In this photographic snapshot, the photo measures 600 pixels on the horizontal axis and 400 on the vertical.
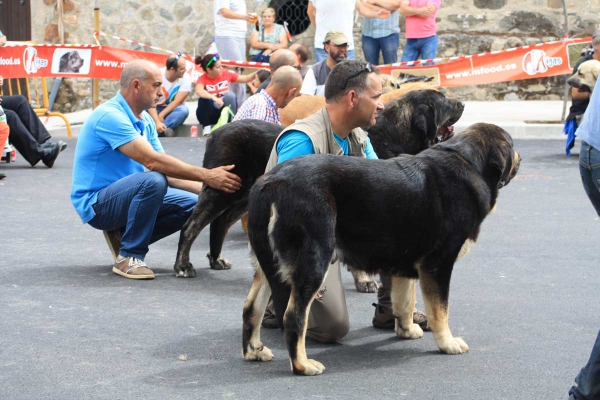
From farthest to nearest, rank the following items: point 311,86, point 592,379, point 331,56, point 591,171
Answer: point 331,56 → point 311,86 → point 591,171 → point 592,379

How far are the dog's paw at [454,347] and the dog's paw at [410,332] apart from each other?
35 cm

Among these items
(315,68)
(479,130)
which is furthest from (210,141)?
(315,68)

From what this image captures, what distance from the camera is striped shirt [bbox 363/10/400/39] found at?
1410 centimetres

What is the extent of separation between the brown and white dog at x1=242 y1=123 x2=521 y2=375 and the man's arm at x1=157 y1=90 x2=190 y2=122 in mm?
9847


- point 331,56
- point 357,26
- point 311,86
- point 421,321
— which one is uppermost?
point 357,26

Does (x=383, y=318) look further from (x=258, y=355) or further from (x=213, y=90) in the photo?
(x=213, y=90)

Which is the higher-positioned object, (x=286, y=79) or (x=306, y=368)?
(x=286, y=79)

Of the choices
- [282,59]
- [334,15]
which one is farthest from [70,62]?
[282,59]

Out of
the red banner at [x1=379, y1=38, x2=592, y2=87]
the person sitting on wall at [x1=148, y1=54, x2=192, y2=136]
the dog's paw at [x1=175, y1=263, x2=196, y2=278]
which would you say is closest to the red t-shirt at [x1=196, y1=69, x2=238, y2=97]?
the person sitting on wall at [x1=148, y1=54, x2=192, y2=136]

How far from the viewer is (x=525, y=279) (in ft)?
22.0

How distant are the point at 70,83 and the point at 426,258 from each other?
13.7 metres

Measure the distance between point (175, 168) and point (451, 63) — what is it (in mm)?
9291

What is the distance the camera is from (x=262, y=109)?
768cm

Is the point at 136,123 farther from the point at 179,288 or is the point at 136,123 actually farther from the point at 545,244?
the point at 545,244
